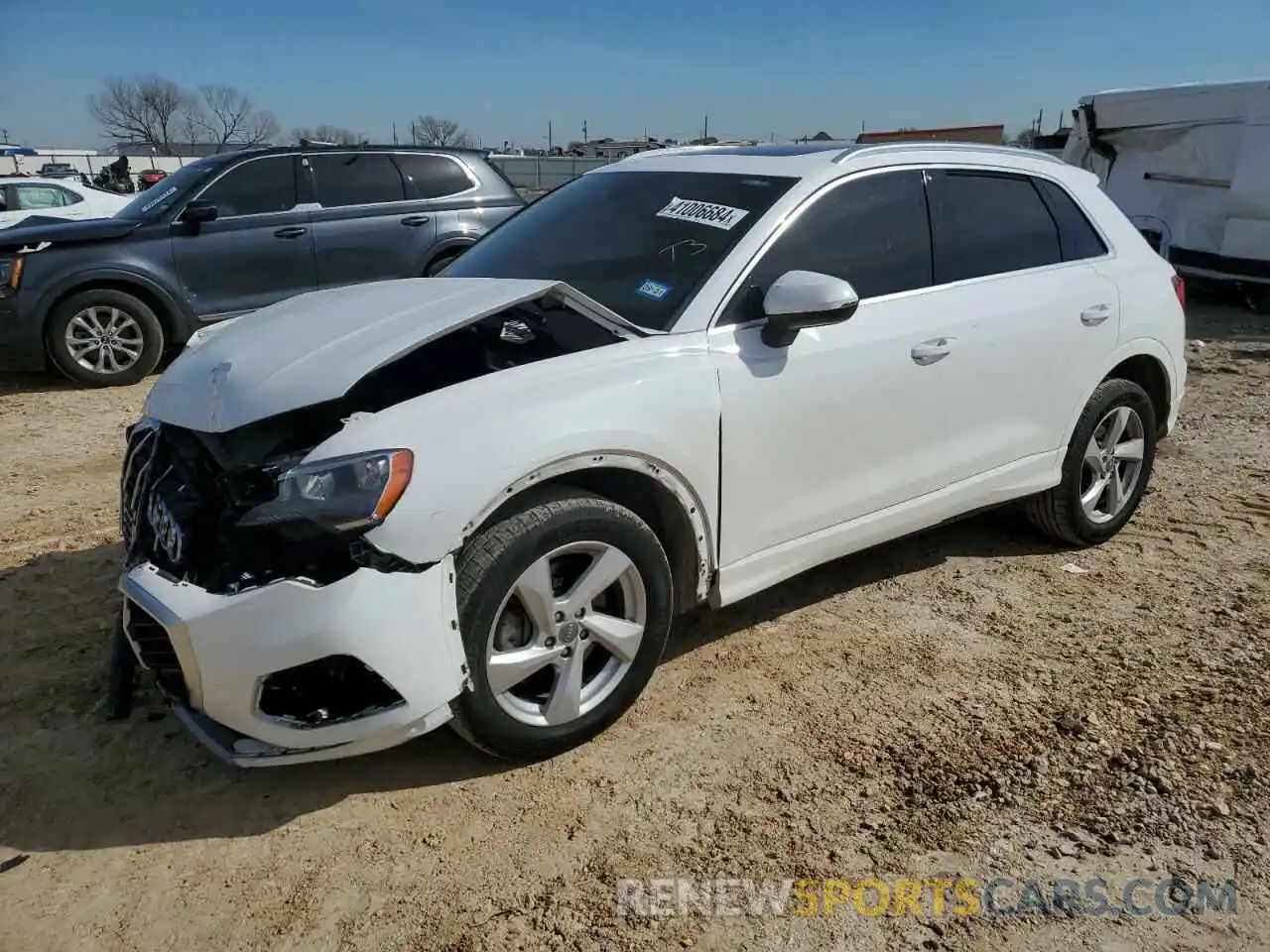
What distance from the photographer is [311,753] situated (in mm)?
2547

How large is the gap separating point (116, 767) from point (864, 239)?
2983 millimetres

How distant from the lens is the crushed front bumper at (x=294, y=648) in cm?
238

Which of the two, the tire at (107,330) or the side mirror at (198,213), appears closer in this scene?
the tire at (107,330)

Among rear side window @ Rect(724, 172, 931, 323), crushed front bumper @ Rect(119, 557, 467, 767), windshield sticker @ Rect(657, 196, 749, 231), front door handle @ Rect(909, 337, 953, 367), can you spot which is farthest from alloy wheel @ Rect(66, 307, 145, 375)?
front door handle @ Rect(909, 337, 953, 367)

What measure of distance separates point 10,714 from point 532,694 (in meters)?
1.71

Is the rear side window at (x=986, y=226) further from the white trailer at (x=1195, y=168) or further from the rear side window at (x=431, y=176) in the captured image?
the white trailer at (x=1195, y=168)

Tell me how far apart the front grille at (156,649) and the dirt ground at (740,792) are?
39cm

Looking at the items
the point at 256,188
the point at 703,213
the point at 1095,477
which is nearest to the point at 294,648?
the point at 703,213

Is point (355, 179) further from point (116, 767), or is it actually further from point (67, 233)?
point (116, 767)

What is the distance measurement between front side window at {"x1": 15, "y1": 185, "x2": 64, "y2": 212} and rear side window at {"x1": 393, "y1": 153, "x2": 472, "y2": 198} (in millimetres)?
8597

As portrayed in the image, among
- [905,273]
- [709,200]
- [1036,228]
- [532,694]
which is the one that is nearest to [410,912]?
[532,694]

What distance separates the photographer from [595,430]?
2.74 m

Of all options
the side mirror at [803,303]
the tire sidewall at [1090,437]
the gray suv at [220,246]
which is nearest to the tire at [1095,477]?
the tire sidewall at [1090,437]

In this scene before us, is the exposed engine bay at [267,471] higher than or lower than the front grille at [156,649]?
higher
